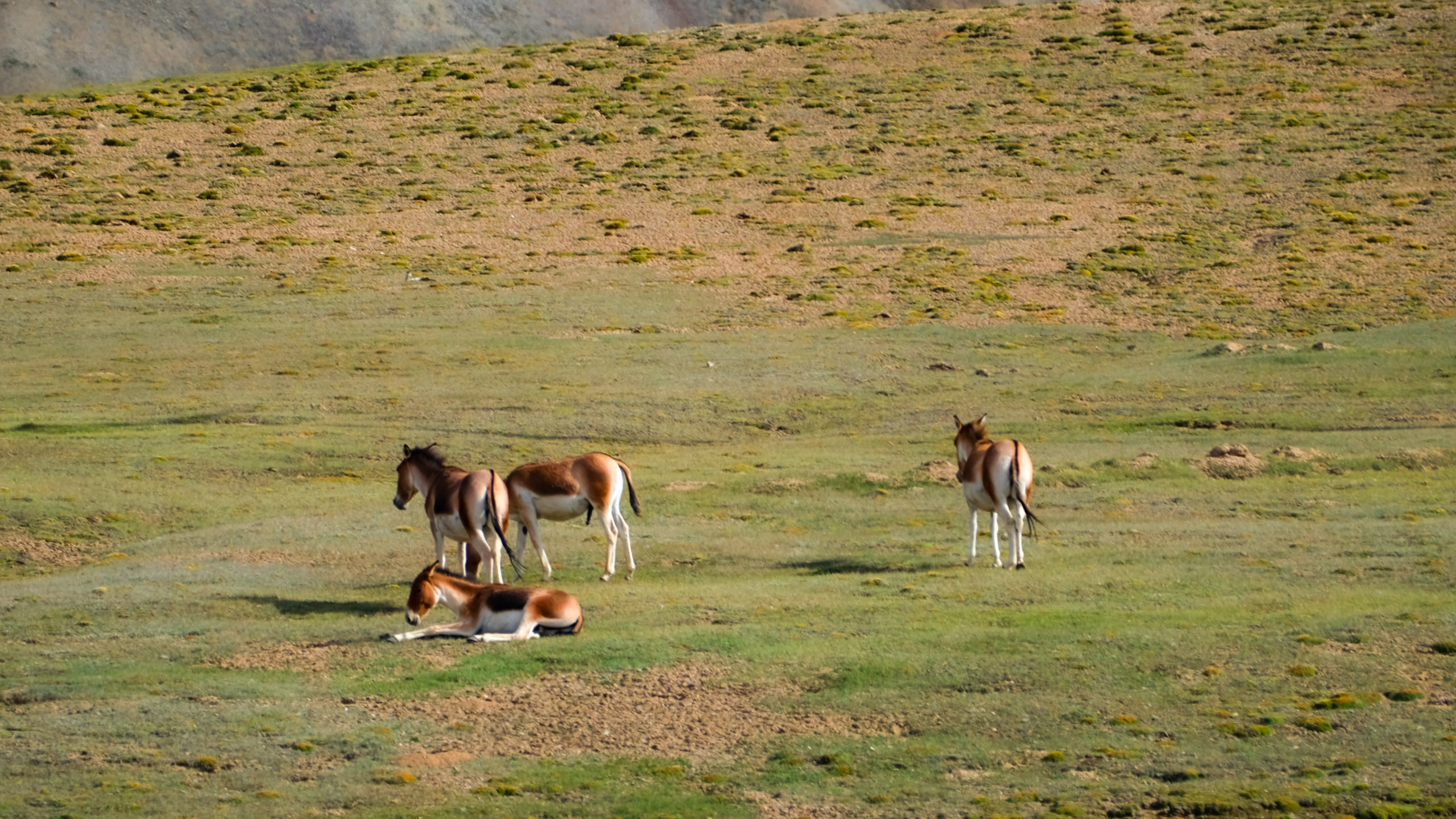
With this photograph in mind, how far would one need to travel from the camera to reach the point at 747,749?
41.9ft

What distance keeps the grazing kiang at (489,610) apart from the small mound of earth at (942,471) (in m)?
10.4

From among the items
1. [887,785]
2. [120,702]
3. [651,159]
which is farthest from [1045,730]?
[651,159]

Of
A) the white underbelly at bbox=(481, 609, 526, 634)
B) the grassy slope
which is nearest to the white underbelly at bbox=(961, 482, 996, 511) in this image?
the grassy slope

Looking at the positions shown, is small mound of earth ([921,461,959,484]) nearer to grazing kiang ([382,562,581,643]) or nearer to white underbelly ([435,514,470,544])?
white underbelly ([435,514,470,544])

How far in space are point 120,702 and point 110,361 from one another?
25.8 metres

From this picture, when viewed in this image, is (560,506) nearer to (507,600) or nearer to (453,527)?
(453,527)

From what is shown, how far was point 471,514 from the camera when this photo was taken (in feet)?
57.3

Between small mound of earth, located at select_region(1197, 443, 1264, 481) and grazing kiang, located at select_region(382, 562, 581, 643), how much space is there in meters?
13.0

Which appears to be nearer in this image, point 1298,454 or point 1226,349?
point 1298,454

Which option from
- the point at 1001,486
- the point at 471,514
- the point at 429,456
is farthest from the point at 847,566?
the point at 429,456

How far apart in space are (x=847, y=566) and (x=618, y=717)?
650 cm

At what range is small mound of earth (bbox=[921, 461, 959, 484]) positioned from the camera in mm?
24984

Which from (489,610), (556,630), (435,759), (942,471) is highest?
(942,471)

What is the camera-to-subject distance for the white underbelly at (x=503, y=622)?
15336mm
